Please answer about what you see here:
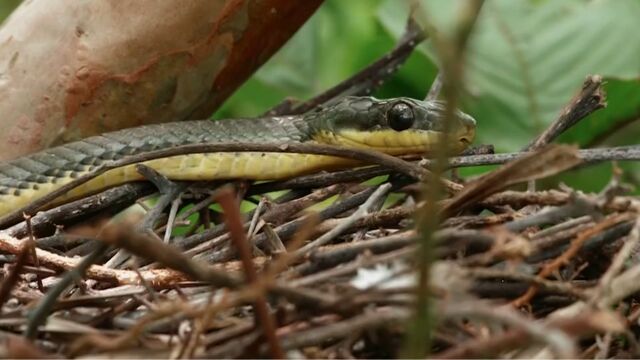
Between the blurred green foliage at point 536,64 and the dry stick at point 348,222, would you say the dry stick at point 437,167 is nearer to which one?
the dry stick at point 348,222

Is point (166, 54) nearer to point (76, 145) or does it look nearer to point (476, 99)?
point (76, 145)

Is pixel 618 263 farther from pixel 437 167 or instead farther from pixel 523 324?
pixel 437 167

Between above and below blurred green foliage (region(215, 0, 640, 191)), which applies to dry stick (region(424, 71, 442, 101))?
below

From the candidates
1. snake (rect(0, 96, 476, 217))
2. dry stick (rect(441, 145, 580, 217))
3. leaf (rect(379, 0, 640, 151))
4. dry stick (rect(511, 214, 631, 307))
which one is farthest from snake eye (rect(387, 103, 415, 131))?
dry stick (rect(511, 214, 631, 307))

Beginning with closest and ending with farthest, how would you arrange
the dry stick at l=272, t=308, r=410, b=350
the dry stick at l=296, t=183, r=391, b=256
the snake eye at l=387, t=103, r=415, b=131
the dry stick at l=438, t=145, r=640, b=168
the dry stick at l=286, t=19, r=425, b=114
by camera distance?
the dry stick at l=272, t=308, r=410, b=350 → the dry stick at l=296, t=183, r=391, b=256 → the dry stick at l=438, t=145, r=640, b=168 → the snake eye at l=387, t=103, r=415, b=131 → the dry stick at l=286, t=19, r=425, b=114

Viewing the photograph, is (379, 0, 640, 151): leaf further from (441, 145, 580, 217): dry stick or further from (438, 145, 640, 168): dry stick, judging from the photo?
(441, 145, 580, 217): dry stick

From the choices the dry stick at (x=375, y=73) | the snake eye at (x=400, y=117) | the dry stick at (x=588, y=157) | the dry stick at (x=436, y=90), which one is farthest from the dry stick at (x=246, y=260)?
the dry stick at (x=375, y=73)

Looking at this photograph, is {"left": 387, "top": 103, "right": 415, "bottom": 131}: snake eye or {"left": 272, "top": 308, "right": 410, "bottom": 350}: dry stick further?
{"left": 387, "top": 103, "right": 415, "bottom": 131}: snake eye
